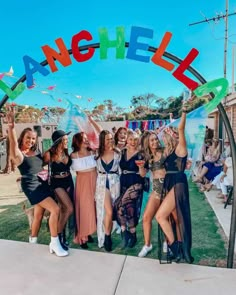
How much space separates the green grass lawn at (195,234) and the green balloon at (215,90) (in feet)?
5.28

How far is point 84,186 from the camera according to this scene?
2.82 m

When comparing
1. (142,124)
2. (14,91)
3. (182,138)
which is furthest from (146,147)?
(142,124)

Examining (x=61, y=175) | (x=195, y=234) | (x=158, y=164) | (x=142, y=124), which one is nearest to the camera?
(x=158, y=164)

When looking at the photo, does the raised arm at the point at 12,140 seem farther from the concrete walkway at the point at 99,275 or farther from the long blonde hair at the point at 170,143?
the long blonde hair at the point at 170,143

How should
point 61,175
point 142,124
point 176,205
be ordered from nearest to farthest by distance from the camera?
point 176,205, point 61,175, point 142,124

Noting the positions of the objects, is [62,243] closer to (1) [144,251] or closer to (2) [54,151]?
(1) [144,251]

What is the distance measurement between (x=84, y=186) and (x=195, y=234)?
1.62 m

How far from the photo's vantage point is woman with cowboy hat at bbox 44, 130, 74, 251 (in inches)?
106

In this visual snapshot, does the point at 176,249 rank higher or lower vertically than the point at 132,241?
higher

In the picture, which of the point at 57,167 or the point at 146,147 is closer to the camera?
the point at 146,147

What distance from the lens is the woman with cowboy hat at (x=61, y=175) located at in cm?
270

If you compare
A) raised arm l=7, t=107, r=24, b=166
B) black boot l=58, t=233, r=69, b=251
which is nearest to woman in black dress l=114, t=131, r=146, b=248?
black boot l=58, t=233, r=69, b=251

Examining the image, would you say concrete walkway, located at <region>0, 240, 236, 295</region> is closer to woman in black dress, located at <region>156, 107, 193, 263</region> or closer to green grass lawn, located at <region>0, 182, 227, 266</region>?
woman in black dress, located at <region>156, 107, 193, 263</region>

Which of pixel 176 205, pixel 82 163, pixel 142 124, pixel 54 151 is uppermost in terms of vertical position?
pixel 142 124
